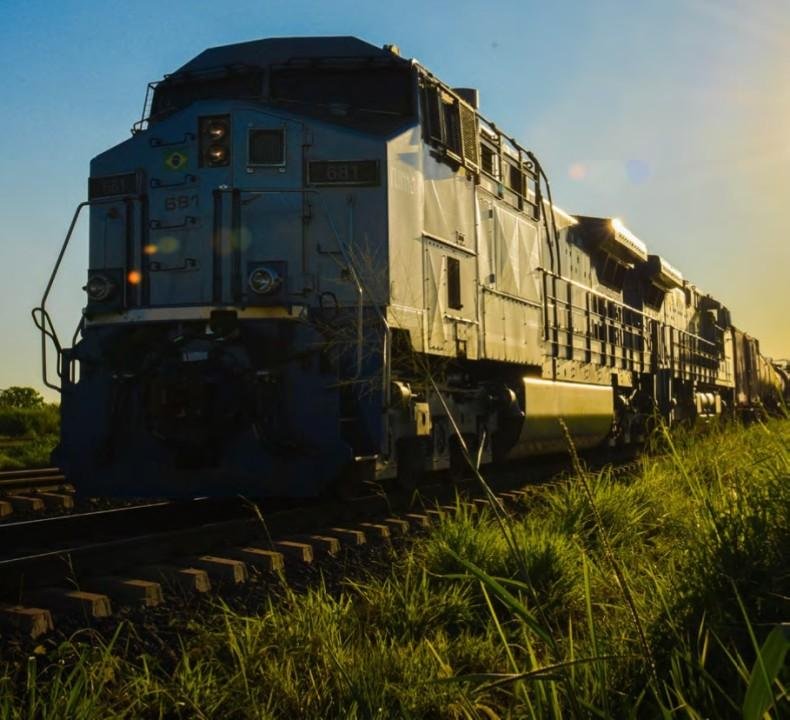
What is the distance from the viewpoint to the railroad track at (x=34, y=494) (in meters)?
7.54

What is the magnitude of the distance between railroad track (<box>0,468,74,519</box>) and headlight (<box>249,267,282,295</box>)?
8.75 ft

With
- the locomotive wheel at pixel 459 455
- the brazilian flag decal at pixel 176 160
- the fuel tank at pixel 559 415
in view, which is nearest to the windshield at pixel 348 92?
the brazilian flag decal at pixel 176 160

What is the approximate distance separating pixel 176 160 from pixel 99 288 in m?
1.12

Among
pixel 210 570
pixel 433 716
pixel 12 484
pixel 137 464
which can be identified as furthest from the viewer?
pixel 12 484

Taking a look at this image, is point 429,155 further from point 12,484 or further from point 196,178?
point 12,484

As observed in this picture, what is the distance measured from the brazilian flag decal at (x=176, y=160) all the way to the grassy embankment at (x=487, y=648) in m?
3.91

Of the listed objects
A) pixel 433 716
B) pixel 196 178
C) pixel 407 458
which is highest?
pixel 196 178

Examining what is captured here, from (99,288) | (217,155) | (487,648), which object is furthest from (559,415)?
(487,648)

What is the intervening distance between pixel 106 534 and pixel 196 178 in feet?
8.70

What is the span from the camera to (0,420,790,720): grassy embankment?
2.39 meters

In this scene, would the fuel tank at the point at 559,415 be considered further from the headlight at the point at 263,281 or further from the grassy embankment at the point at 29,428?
the grassy embankment at the point at 29,428

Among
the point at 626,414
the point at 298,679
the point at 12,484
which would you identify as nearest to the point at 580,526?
the point at 298,679

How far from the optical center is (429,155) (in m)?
7.36

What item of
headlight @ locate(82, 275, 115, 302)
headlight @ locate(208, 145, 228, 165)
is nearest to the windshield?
headlight @ locate(208, 145, 228, 165)
